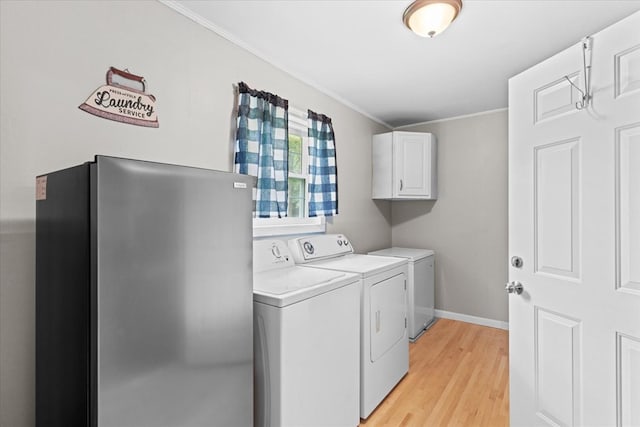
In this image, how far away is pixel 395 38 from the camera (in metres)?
2.16

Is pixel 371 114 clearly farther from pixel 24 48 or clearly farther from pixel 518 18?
pixel 24 48

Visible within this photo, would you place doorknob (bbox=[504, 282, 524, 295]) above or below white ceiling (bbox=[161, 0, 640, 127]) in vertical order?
below

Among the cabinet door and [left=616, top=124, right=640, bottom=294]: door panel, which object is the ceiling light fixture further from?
the cabinet door

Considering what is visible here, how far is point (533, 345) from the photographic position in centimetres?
161

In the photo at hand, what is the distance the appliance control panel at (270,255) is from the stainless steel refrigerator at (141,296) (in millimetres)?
777

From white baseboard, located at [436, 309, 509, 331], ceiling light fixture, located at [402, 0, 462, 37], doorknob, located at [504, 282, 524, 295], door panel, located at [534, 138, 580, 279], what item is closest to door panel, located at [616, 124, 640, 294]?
door panel, located at [534, 138, 580, 279]

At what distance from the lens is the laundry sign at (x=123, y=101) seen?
1.50m

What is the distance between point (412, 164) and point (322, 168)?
137 centimetres

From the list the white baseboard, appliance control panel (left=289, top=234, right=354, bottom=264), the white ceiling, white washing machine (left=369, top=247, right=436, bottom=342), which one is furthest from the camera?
the white baseboard

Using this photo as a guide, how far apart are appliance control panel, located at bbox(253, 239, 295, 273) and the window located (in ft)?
0.98

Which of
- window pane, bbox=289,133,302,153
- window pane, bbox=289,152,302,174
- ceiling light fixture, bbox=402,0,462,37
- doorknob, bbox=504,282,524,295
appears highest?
ceiling light fixture, bbox=402,0,462,37

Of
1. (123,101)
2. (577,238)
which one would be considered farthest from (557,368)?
(123,101)

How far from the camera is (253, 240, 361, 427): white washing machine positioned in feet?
4.92

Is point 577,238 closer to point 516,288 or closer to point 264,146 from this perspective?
point 516,288
